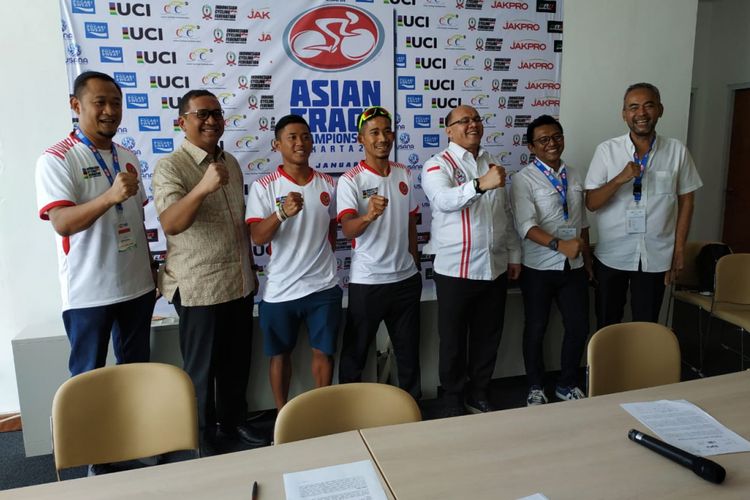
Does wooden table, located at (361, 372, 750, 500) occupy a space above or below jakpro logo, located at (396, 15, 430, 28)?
below

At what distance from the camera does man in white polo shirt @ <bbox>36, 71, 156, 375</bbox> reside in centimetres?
207

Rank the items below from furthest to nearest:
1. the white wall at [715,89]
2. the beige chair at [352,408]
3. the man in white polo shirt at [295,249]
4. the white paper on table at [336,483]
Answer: the white wall at [715,89] → the man in white polo shirt at [295,249] → the beige chair at [352,408] → the white paper on table at [336,483]

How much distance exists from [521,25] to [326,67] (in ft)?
4.60

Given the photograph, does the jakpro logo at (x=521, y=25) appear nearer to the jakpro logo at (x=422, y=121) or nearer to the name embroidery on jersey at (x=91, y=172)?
the jakpro logo at (x=422, y=121)

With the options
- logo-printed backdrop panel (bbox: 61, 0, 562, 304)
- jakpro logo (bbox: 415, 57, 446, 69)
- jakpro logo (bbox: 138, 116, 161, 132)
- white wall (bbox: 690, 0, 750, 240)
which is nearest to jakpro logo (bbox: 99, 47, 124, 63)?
logo-printed backdrop panel (bbox: 61, 0, 562, 304)

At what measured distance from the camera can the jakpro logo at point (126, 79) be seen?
2.93 metres

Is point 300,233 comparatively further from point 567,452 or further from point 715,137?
point 715,137

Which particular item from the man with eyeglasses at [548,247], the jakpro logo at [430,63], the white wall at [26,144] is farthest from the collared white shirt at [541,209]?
the white wall at [26,144]

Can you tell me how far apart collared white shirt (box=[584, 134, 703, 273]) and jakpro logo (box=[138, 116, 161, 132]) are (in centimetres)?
258

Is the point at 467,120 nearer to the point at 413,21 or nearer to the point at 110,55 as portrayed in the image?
the point at 413,21

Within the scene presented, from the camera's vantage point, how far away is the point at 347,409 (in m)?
1.58

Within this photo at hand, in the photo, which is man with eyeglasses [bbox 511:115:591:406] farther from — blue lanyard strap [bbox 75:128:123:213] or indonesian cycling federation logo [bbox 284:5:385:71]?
blue lanyard strap [bbox 75:128:123:213]

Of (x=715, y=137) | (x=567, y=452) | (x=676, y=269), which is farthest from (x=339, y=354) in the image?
(x=715, y=137)

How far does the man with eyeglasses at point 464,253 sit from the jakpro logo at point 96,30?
1.92 meters
